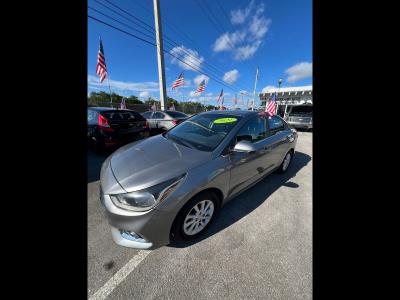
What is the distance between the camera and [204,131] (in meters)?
2.79

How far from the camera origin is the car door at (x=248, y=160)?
90.6 inches

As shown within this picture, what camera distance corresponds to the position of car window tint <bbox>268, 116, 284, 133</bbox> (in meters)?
3.37

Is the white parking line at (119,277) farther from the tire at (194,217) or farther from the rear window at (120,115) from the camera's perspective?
the rear window at (120,115)

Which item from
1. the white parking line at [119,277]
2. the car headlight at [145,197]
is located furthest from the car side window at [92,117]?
the white parking line at [119,277]

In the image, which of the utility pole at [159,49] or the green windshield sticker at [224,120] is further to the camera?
the utility pole at [159,49]

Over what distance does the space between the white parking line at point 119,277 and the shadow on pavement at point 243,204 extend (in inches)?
13.3

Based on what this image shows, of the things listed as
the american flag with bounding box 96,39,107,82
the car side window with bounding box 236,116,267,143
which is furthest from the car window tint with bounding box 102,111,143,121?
the american flag with bounding box 96,39,107,82

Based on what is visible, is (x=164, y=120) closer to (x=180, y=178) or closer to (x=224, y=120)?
(x=224, y=120)

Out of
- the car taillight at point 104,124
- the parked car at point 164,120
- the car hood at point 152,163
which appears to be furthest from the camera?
the parked car at point 164,120

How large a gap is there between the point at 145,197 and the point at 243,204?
1700mm

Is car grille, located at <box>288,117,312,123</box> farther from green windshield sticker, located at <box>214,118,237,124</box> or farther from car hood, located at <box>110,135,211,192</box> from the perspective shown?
car hood, located at <box>110,135,211,192</box>

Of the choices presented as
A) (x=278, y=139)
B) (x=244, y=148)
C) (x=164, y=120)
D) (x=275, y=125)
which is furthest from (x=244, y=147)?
(x=164, y=120)
